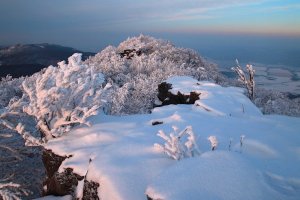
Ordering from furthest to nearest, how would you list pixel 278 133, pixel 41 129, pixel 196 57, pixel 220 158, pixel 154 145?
pixel 196 57
pixel 41 129
pixel 278 133
pixel 154 145
pixel 220 158

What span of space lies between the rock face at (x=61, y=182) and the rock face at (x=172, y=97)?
429 centimetres

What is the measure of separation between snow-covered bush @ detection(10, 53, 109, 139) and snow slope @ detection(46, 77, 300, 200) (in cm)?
41

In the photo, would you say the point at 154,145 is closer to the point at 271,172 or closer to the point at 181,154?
the point at 181,154

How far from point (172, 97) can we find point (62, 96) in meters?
3.92

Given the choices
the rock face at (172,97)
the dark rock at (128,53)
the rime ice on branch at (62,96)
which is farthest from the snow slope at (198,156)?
the dark rock at (128,53)

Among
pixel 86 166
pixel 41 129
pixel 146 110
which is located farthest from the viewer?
pixel 146 110

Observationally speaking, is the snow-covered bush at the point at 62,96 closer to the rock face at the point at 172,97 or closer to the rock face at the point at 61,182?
the rock face at the point at 61,182

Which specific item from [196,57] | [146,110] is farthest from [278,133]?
[196,57]

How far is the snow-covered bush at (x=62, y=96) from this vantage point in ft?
23.3

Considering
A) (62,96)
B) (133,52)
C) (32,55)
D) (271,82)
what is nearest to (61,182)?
(62,96)

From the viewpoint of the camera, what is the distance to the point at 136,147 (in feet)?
17.2

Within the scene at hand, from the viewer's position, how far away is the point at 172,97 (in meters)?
10.2

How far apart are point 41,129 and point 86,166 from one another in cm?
236

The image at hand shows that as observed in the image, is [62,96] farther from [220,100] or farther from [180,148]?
[220,100]
